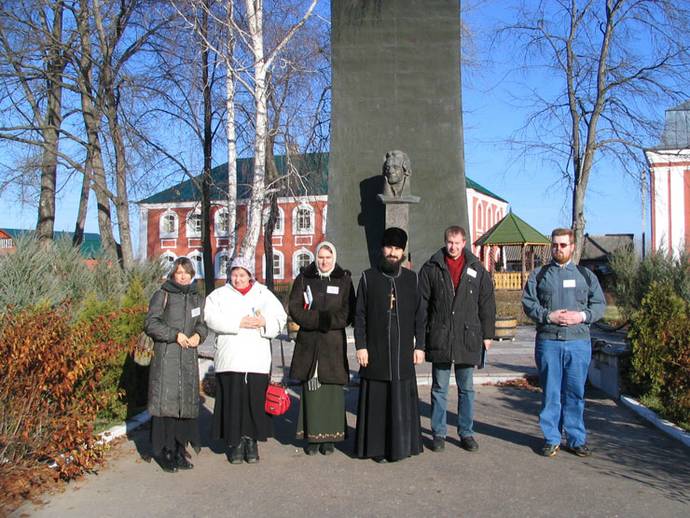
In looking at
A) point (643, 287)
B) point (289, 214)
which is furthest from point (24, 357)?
point (289, 214)

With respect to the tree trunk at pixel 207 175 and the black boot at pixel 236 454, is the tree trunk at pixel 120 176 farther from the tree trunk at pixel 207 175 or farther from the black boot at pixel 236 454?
the black boot at pixel 236 454

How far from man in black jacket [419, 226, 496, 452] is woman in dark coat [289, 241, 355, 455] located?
69 centimetres

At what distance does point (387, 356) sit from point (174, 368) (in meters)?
1.61

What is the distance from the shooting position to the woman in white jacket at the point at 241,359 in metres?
5.32

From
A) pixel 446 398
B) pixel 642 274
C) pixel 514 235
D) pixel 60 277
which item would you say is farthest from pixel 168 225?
pixel 446 398

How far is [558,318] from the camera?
17.3 feet

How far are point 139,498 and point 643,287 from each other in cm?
1307

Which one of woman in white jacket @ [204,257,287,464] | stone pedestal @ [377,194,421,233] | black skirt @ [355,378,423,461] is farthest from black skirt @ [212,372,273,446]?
stone pedestal @ [377,194,421,233]

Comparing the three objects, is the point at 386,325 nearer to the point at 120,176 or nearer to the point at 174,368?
the point at 174,368

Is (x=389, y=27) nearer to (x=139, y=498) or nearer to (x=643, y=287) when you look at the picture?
(x=643, y=287)

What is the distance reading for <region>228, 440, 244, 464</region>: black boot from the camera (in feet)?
17.4

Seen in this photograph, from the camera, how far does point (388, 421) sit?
528 cm

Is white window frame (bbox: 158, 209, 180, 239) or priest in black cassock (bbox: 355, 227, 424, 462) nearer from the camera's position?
priest in black cassock (bbox: 355, 227, 424, 462)

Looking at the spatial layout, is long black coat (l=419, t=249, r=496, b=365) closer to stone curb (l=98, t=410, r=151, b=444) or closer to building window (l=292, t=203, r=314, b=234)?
stone curb (l=98, t=410, r=151, b=444)
